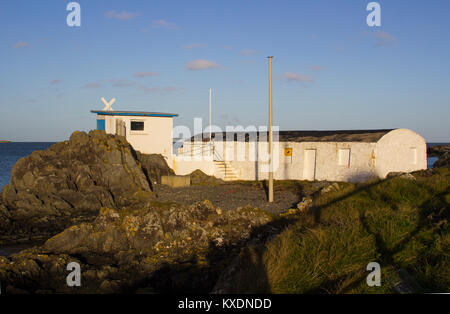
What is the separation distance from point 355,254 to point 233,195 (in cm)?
1468

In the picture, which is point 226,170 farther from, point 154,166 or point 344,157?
point 344,157

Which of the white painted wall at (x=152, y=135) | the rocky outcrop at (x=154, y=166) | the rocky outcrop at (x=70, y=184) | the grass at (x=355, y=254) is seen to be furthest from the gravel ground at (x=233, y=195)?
the grass at (x=355, y=254)

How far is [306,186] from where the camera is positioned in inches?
907

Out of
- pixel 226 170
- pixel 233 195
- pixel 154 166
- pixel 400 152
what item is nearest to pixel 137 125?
pixel 154 166

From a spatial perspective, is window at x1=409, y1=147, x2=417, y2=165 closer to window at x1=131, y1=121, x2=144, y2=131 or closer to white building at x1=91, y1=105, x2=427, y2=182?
white building at x1=91, y1=105, x2=427, y2=182

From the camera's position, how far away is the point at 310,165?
25562 millimetres

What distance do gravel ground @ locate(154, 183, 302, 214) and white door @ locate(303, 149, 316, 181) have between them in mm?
2506
